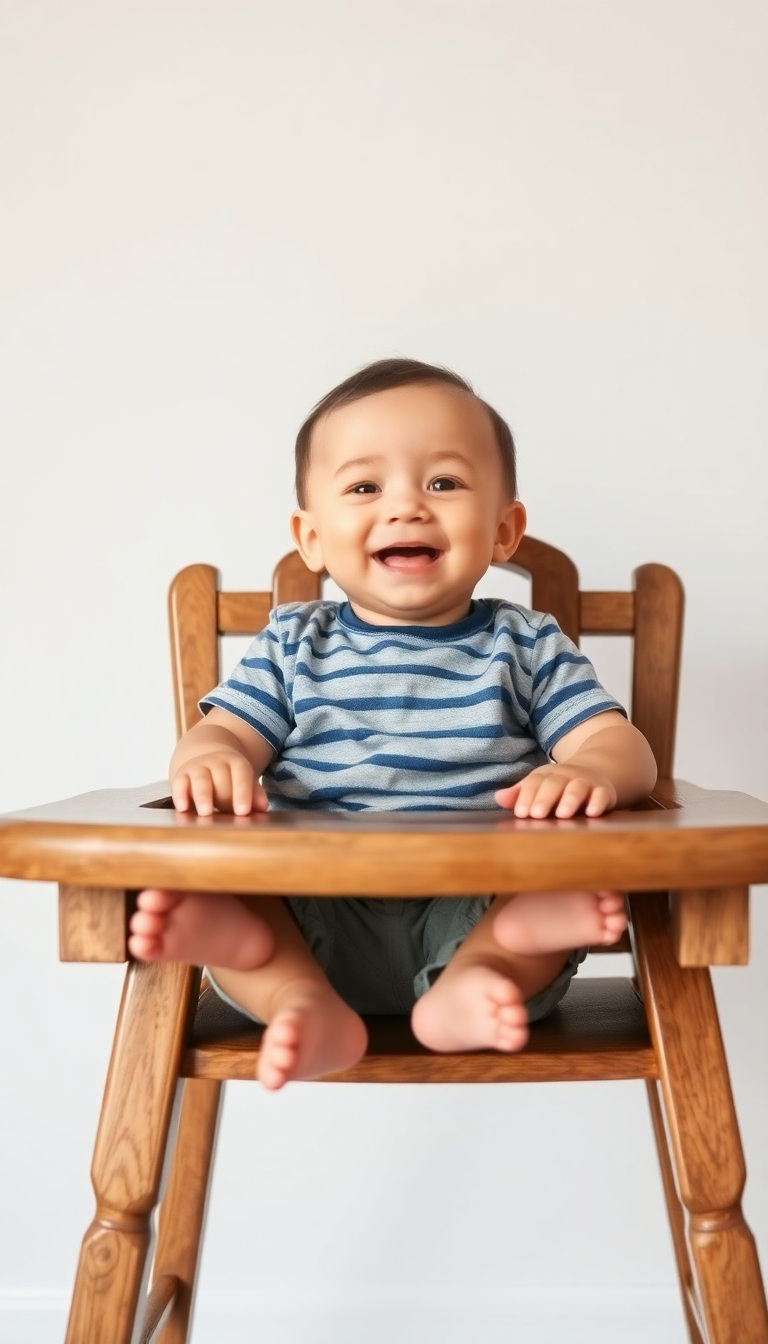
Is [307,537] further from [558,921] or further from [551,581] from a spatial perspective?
[558,921]

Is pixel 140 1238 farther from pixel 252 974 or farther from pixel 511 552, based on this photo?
pixel 511 552

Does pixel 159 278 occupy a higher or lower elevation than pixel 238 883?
higher

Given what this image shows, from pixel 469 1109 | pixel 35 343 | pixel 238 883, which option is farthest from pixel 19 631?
pixel 238 883

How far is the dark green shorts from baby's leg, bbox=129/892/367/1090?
0.15ft

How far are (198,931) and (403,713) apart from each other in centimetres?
27

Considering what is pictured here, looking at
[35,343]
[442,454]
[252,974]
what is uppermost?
[35,343]

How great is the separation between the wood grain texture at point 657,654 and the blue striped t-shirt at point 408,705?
99 mm

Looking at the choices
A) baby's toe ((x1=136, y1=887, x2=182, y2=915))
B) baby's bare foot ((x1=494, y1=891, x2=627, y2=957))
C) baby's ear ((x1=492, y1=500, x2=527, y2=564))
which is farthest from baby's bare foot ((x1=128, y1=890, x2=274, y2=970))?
baby's ear ((x1=492, y1=500, x2=527, y2=564))

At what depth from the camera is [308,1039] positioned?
64cm

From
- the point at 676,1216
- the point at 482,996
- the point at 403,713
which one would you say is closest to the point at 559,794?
the point at 482,996

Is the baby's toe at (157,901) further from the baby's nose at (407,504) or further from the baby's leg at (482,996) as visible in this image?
the baby's nose at (407,504)

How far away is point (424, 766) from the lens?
0.88 m

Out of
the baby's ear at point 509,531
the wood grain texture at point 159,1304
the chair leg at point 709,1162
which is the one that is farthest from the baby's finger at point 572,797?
the wood grain texture at point 159,1304

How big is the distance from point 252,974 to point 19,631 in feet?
2.14
